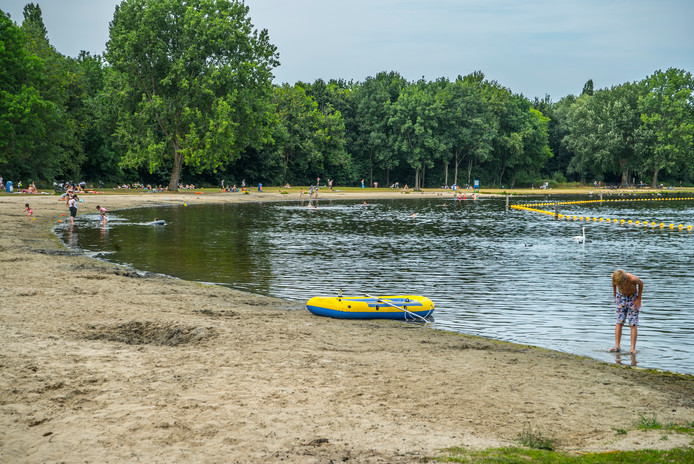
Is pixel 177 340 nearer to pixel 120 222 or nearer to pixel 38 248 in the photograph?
pixel 38 248

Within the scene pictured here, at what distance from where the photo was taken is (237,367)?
1055 centimetres

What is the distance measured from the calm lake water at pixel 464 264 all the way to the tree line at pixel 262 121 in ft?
81.8

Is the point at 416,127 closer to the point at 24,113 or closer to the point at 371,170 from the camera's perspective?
the point at 371,170

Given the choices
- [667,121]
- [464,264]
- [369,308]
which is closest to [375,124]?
[667,121]

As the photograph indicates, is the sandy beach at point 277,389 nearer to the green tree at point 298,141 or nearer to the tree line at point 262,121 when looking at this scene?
the tree line at point 262,121

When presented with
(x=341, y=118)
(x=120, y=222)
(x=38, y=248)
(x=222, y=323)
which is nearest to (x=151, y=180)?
(x=341, y=118)

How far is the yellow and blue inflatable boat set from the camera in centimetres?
1620

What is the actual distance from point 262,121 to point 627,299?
226 ft

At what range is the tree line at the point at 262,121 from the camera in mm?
69375

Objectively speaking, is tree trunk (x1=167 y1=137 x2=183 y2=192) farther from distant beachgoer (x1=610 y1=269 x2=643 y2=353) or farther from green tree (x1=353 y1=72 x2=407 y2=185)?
distant beachgoer (x1=610 y1=269 x2=643 y2=353)

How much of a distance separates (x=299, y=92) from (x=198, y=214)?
51536mm

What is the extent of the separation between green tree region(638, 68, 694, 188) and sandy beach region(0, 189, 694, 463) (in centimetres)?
11222

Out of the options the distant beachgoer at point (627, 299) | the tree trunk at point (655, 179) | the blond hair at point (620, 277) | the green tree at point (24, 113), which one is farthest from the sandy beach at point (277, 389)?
the tree trunk at point (655, 179)

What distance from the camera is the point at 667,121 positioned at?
113000mm
